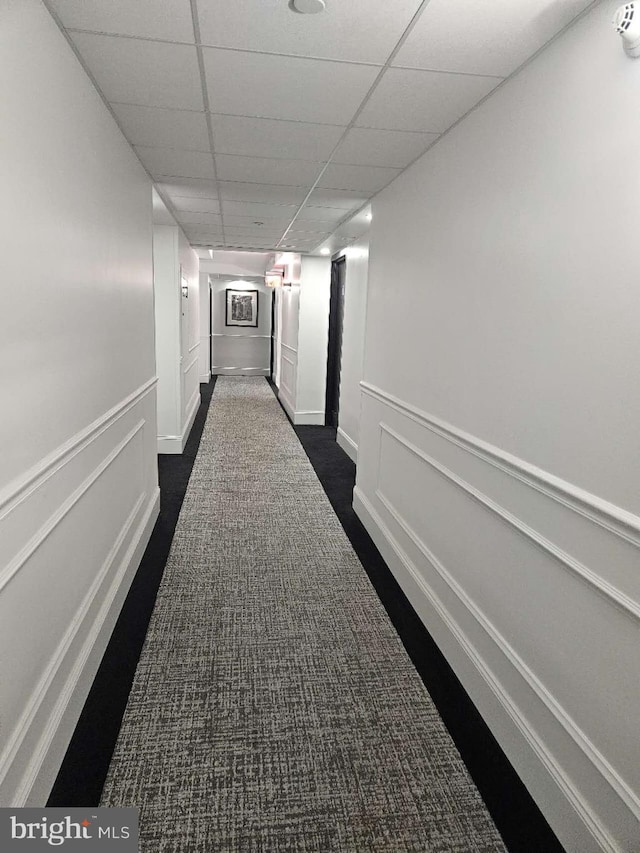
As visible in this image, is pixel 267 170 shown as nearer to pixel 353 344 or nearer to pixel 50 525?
pixel 50 525

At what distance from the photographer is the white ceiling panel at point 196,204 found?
417 cm

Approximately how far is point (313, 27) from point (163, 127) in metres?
1.20

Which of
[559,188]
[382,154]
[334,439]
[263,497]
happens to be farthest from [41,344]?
[334,439]

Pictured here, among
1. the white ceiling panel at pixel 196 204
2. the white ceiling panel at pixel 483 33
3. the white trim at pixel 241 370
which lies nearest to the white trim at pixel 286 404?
the white ceiling panel at pixel 196 204

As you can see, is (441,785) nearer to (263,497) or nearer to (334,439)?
(263,497)

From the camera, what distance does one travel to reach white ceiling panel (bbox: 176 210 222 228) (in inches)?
187

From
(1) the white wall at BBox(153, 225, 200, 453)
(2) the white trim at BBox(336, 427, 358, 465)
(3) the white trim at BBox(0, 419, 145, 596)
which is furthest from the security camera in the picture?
(1) the white wall at BBox(153, 225, 200, 453)

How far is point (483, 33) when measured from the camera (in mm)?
1706

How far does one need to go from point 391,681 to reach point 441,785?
1.70ft

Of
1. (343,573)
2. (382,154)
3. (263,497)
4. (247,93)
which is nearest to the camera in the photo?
(247,93)

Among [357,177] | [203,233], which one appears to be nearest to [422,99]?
[357,177]

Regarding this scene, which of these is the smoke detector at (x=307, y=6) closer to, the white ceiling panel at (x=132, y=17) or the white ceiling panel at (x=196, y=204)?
the white ceiling panel at (x=132, y=17)

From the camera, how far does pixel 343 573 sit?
10.6 feet

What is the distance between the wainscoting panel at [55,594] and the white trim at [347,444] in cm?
330
